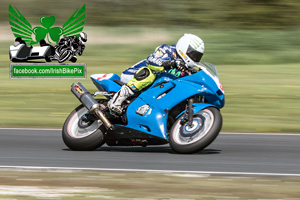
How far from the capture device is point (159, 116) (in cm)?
845

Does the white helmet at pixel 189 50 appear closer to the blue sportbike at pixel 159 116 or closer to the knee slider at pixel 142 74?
the blue sportbike at pixel 159 116

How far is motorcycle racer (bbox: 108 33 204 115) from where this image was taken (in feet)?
27.5

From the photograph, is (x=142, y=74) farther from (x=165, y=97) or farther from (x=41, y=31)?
(x=41, y=31)

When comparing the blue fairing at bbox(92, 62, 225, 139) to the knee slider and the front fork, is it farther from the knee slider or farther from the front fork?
the knee slider

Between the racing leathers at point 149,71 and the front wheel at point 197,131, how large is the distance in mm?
697

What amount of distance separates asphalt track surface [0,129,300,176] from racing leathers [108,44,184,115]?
0.77 m

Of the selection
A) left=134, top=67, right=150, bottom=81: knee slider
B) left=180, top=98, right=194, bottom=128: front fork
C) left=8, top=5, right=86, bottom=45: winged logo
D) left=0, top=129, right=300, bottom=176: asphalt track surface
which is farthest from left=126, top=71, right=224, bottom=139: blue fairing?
left=8, top=5, right=86, bottom=45: winged logo

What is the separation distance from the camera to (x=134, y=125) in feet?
28.1

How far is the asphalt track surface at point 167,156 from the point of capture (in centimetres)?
757

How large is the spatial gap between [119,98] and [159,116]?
0.61 meters

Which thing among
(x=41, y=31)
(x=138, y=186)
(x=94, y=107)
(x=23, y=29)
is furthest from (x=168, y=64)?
Result: (x=41, y=31)

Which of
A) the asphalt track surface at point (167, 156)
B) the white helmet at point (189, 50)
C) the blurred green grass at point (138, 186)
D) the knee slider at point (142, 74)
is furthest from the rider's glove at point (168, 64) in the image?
the blurred green grass at point (138, 186)

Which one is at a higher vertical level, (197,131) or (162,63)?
(162,63)

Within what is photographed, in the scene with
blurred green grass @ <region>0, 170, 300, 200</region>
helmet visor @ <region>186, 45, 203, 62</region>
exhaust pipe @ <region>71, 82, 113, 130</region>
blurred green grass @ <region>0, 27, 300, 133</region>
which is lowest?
blurred green grass @ <region>0, 27, 300, 133</region>
